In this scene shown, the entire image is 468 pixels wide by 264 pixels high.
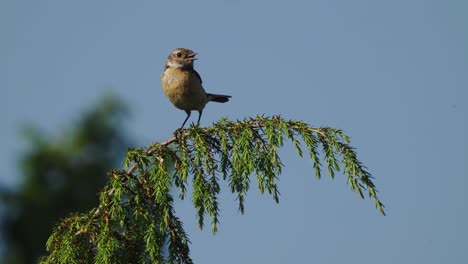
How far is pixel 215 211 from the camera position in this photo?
3795 millimetres

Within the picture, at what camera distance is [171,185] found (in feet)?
12.3

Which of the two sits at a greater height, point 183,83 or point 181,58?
point 181,58

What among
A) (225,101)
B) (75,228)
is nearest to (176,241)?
(75,228)

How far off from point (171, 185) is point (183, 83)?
4.11 meters

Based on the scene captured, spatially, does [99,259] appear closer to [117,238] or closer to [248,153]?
[117,238]

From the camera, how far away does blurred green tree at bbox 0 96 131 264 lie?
13961 mm

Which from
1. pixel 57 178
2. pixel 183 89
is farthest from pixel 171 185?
pixel 57 178

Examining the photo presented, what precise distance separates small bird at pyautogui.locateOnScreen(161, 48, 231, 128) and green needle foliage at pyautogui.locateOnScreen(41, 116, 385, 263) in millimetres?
3776

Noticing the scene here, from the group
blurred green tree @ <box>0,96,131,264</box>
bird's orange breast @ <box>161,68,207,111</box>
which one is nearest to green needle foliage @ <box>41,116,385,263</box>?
bird's orange breast @ <box>161,68,207,111</box>

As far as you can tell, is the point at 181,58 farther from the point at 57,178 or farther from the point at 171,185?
the point at 57,178

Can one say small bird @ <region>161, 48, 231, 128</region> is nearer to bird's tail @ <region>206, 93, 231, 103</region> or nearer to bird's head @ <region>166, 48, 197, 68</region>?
bird's head @ <region>166, 48, 197, 68</region>

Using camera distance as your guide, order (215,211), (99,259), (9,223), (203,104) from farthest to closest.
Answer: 1. (9,223)
2. (203,104)
3. (215,211)
4. (99,259)

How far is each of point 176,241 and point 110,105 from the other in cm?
1229

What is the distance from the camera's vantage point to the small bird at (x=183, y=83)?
780 centimetres
